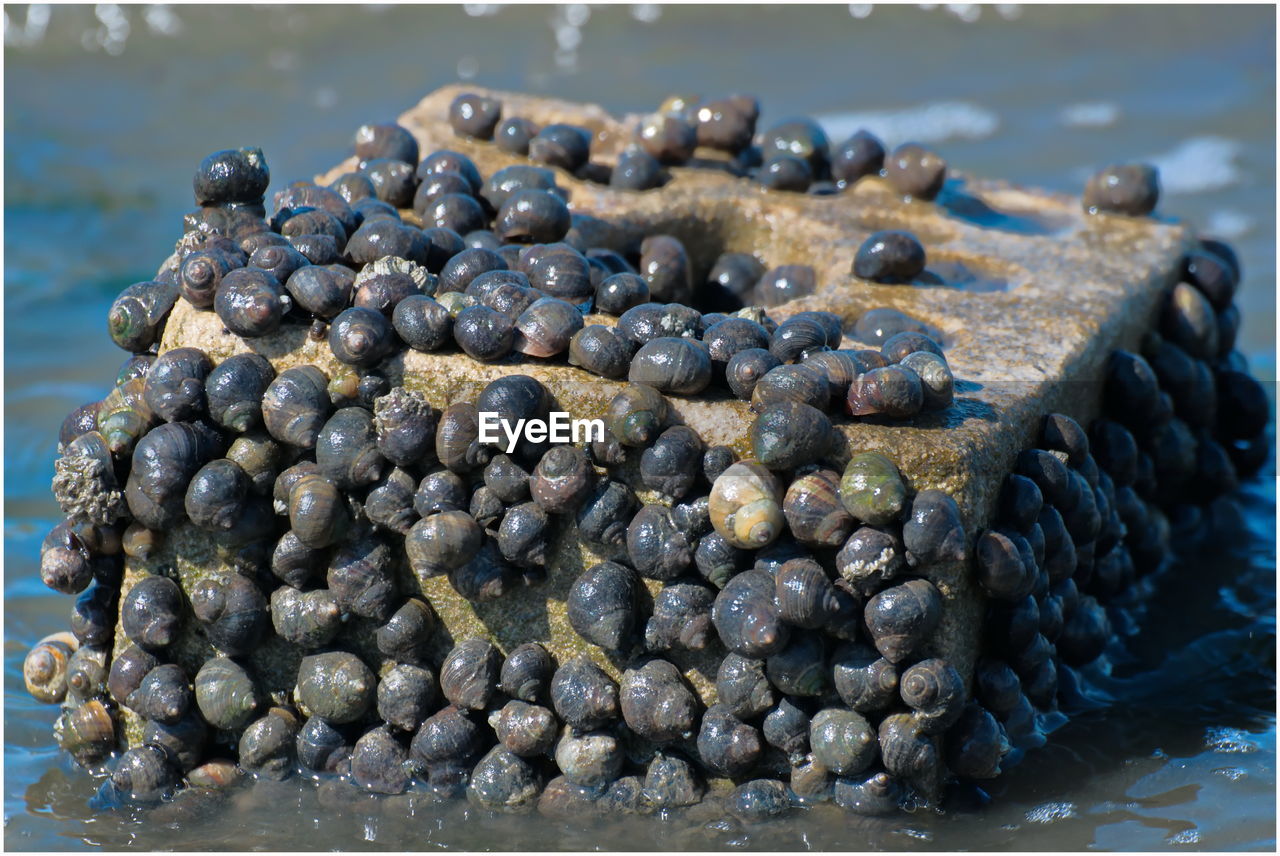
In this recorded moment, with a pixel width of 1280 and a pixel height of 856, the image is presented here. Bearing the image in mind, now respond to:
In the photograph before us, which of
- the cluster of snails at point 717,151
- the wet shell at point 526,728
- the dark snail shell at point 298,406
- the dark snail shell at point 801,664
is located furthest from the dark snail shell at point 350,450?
the cluster of snails at point 717,151

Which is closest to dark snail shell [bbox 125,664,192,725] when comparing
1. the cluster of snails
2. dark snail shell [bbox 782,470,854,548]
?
dark snail shell [bbox 782,470,854,548]

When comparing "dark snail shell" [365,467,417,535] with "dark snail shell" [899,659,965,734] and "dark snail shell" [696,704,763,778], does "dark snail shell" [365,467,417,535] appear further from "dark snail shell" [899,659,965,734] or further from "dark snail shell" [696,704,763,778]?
"dark snail shell" [899,659,965,734]

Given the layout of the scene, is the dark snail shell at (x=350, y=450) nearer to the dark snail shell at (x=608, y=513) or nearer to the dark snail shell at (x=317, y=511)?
the dark snail shell at (x=317, y=511)

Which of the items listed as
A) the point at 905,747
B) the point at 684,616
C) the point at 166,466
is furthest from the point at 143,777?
the point at 905,747

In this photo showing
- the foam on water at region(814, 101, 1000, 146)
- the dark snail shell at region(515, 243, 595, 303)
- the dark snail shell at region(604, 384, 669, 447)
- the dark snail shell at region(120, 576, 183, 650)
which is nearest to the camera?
the dark snail shell at region(604, 384, 669, 447)

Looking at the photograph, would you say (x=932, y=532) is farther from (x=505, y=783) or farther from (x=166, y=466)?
(x=166, y=466)
